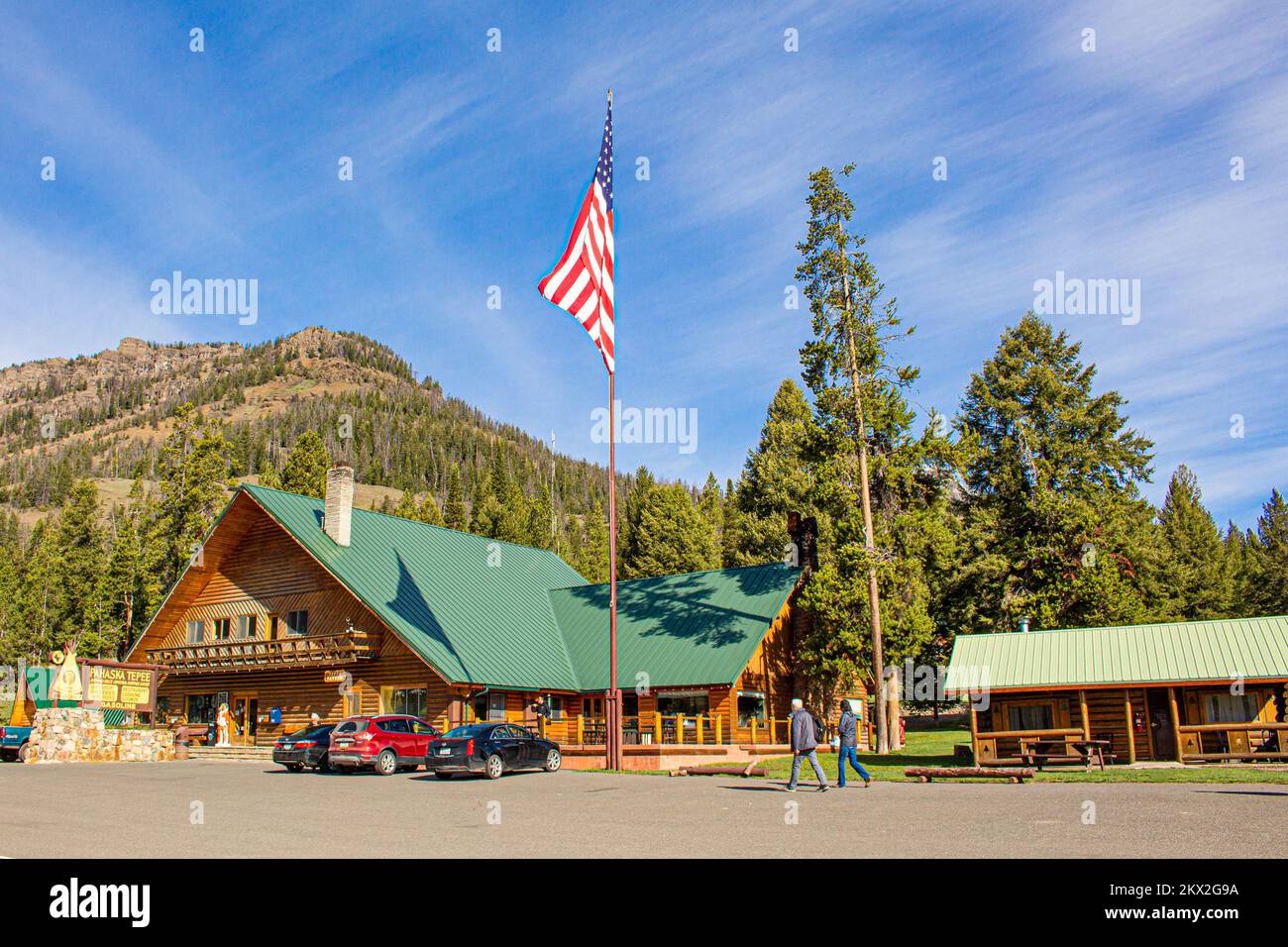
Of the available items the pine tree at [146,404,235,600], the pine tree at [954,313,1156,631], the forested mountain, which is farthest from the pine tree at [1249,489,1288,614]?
the pine tree at [146,404,235,600]

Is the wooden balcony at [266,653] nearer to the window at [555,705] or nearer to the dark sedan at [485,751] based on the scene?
the window at [555,705]

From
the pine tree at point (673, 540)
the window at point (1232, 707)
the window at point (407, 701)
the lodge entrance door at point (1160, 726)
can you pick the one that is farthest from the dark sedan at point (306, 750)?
the pine tree at point (673, 540)

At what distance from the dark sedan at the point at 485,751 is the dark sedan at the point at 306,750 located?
4923 millimetres

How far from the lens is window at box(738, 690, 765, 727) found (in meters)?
34.9

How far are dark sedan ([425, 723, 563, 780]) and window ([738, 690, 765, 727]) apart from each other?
12.1m

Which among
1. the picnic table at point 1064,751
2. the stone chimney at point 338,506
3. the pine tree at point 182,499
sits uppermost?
the pine tree at point 182,499

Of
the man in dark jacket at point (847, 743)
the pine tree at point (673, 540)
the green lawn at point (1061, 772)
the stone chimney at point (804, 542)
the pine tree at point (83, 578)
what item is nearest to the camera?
the man in dark jacket at point (847, 743)

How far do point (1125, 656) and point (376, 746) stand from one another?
2194 centimetres

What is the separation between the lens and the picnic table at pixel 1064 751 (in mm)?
25609

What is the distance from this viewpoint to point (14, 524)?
165 metres

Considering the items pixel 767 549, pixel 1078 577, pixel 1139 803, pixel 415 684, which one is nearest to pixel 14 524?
pixel 767 549

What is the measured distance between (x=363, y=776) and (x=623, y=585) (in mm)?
21361

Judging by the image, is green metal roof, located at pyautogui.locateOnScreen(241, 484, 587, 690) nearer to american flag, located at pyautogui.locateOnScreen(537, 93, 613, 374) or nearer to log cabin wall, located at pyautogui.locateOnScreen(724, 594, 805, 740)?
log cabin wall, located at pyautogui.locateOnScreen(724, 594, 805, 740)
